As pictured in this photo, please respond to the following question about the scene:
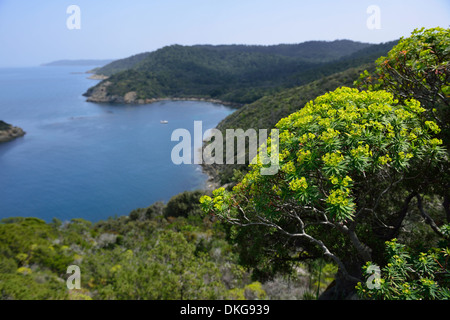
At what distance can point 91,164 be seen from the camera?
5862cm

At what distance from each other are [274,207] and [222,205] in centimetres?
110

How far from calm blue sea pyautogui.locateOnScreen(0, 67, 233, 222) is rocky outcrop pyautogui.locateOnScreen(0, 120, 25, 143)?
233cm

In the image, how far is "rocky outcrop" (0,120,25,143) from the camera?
74.9 metres

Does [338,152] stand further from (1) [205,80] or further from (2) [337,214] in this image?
(1) [205,80]

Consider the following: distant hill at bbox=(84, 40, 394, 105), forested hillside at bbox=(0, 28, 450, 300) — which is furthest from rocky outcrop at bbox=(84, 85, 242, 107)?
forested hillside at bbox=(0, 28, 450, 300)

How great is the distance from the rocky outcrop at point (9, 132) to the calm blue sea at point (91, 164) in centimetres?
233

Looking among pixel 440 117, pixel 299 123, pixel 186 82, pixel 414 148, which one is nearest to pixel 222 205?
pixel 299 123

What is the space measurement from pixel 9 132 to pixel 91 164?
3838cm

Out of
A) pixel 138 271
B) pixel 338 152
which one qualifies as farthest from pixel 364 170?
pixel 138 271

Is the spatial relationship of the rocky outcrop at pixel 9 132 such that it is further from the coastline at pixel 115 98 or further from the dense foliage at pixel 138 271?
the dense foliage at pixel 138 271

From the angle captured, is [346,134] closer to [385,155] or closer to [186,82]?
[385,155]

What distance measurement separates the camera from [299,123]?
527 centimetres

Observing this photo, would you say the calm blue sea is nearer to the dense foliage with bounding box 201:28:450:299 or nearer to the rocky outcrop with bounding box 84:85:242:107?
the rocky outcrop with bounding box 84:85:242:107
